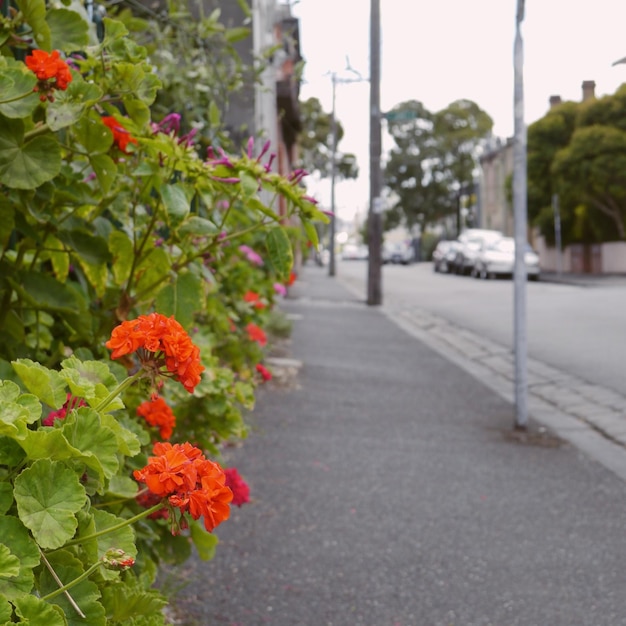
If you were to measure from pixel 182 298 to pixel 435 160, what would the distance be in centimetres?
7265

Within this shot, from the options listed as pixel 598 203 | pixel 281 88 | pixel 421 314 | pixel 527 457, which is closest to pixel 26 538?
pixel 527 457

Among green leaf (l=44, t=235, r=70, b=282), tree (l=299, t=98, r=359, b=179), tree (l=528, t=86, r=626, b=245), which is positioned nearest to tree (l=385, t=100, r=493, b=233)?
tree (l=299, t=98, r=359, b=179)

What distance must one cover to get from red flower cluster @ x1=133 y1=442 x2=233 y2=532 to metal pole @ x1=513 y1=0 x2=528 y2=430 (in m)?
4.87

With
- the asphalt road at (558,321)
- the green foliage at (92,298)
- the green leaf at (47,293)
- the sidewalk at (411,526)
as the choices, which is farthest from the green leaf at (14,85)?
the asphalt road at (558,321)

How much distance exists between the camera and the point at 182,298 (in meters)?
2.62

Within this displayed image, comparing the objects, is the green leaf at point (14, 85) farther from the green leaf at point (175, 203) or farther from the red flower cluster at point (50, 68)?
the green leaf at point (175, 203)

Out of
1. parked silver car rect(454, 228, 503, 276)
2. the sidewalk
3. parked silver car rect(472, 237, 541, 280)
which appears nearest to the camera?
the sidewalk

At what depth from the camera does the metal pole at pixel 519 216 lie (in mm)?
6035

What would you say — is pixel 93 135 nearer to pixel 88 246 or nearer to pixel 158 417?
pixel 88 246

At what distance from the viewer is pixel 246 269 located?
750 cm

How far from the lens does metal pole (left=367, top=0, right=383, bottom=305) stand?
1914 centimetres

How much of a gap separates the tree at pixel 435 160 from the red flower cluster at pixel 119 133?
220ft

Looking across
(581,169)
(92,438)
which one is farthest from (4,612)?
(581,169)

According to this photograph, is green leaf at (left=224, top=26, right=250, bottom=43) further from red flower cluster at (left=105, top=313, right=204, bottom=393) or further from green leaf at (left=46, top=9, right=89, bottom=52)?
red flower cluster at (left=105, top=313, right=204, bottom=393)
